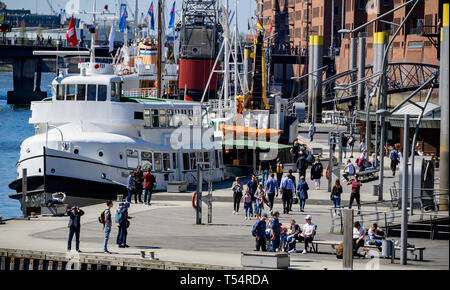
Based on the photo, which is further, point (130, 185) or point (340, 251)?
point (130, 185)

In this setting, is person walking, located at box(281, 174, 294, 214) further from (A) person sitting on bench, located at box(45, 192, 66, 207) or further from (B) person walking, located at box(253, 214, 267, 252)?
(A) person sitting on bench, located at box(45, 192, 66, 207)

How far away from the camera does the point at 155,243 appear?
27.3 m

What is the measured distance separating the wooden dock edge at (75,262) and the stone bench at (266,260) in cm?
38

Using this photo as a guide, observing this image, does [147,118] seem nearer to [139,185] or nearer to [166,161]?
[166,161]

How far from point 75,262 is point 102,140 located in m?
15.5

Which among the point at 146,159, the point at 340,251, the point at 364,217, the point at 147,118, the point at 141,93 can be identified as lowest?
the point at 364,217

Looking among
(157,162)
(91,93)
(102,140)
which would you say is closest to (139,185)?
(102,140)

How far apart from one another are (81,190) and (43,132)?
465 cm

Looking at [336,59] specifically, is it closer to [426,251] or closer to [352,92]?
[352,92]

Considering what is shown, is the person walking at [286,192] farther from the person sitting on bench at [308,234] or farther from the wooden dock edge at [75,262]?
the wooden dock edge at [75,262]

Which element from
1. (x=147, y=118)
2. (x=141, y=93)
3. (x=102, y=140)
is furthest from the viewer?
(x=141, y=93)

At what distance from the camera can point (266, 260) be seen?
74.0 ft

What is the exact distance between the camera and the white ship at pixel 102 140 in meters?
37.9
